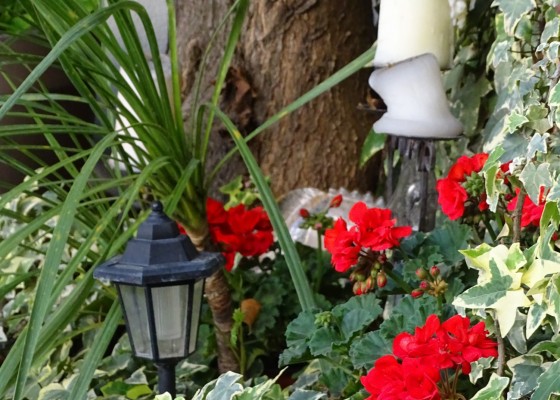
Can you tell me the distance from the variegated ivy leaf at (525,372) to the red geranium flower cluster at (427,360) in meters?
0.02

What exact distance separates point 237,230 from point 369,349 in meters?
0.54

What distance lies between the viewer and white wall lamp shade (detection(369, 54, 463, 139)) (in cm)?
126

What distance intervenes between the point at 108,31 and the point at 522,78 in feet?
2.09

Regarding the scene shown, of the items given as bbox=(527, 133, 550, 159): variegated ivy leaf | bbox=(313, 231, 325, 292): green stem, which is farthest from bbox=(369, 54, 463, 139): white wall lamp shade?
bbox=(527, 133, 550, 159): variegated ivy leaf

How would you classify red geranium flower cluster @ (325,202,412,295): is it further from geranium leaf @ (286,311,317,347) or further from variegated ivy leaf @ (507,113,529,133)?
variegated ivy leaf @ (507,113,529,133)

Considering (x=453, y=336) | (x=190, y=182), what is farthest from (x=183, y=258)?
(x=453, y=336)

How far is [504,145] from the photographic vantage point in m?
0.97

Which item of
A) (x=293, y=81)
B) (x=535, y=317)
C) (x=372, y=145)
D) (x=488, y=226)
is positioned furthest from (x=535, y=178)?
(x=293, y=81)

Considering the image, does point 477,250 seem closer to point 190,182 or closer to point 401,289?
point 401,289

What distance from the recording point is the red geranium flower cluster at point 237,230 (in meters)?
1.50

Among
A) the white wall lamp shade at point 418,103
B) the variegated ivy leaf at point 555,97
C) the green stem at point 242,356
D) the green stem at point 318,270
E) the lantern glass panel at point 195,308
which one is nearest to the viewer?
the variegated ivy leaf at point 555,97

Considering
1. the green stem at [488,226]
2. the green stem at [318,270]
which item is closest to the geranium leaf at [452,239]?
the green stem at [488,226]

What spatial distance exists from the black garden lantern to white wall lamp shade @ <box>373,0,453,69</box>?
459 millimetres

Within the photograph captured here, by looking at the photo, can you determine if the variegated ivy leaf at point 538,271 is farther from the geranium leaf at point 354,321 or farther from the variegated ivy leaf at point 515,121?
the geranium leaf at point 354,321
